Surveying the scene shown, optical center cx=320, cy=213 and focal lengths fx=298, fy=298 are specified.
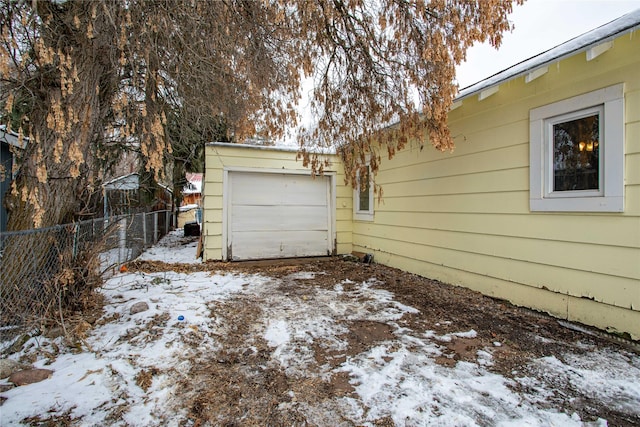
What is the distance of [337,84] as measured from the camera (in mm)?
4090

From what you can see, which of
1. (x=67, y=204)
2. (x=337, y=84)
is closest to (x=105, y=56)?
(x=67, y=204)

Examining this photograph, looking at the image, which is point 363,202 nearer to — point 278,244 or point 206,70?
point 278,244

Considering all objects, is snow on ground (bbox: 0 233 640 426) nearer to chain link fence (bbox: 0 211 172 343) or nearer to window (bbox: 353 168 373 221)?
chain link fence (bbox: 0 211 172 343)

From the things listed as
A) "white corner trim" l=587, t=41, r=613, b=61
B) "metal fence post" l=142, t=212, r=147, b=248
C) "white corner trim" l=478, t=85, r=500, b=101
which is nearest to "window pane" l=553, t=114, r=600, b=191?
"white corner trim" l=587, t=41, r=613, b=61

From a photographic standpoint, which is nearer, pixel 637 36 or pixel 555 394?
pixel 555 394

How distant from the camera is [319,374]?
224 cm

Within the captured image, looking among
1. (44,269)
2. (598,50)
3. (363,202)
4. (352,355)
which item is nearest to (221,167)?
(363,202)

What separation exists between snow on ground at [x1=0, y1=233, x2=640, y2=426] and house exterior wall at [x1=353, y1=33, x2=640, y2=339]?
684mm

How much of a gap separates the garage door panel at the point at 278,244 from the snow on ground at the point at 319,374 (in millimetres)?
2800

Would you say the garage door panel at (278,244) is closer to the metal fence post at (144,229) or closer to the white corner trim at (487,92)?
the metal fence post at (144,229)

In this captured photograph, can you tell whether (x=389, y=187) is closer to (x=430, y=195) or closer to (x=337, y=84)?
(x=430, y=195)

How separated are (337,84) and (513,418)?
12.8ft

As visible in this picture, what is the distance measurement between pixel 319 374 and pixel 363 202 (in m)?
4.96

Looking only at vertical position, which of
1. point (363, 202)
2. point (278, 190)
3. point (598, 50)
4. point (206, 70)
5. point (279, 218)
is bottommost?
point (279, 218)
